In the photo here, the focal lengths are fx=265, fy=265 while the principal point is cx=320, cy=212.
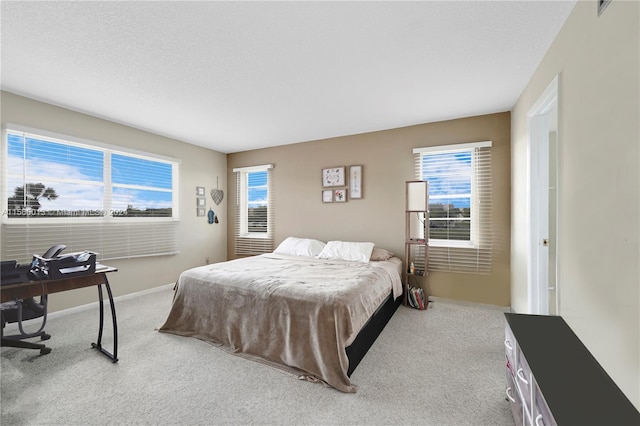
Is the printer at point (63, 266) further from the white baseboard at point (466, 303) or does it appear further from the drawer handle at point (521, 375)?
the white baseboard at point (466, 303)

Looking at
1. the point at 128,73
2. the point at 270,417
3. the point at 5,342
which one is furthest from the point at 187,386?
the point at 128,73

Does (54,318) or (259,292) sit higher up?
(259,292)

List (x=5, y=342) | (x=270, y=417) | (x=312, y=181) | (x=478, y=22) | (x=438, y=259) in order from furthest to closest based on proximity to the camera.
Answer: (x=312, y=181) → (x=438, y=259) → (x=5, y=342) → (x=478, y=22) → (x=270, y=417)

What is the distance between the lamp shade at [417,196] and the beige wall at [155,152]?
3.77m

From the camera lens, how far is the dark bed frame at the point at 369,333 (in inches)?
82.4

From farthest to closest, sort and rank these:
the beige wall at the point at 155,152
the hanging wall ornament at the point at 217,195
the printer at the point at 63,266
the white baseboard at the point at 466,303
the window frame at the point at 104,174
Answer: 1. the hanging wall ornament at the point at 217,195
2. the white baseboard at the point at 466,303
3. the beige wall at the point at 155,152
4. the window frame at the point at 104,174
5. the printer at the point at 63,266

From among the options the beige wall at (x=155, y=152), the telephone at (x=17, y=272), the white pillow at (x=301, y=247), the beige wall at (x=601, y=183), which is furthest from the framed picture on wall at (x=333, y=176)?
the telephone at (x=17, y=272)

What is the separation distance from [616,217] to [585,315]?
605 millimetres

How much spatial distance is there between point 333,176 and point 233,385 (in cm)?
327

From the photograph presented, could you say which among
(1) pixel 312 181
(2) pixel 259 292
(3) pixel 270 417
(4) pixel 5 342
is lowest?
(3) pixel 270 417

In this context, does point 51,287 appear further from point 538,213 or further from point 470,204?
point 470,204

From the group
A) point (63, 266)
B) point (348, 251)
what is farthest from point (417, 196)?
point (63, 266)

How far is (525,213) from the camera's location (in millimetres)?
2727

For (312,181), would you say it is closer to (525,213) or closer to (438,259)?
(438,259)
